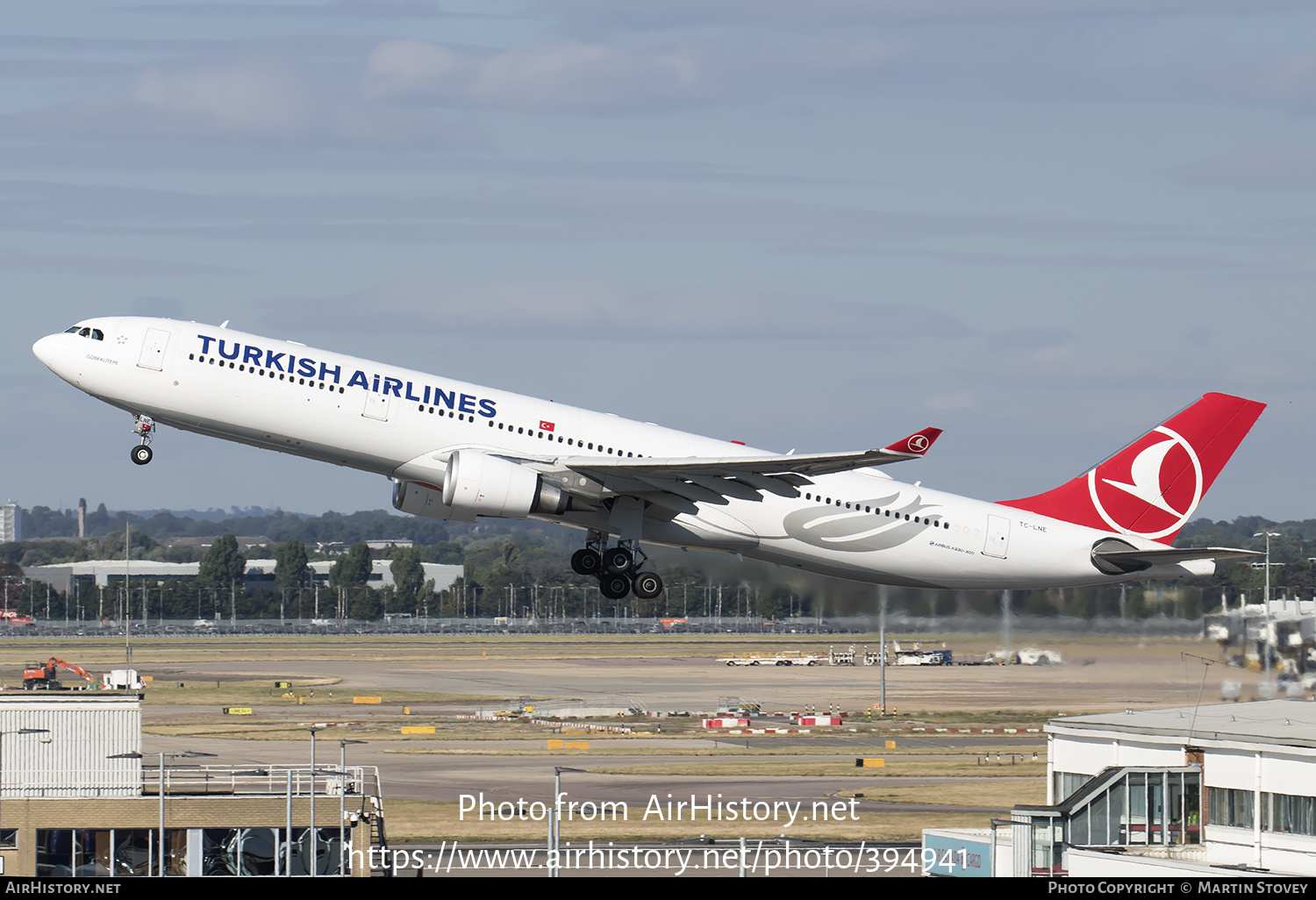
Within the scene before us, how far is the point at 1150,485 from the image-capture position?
153 ft

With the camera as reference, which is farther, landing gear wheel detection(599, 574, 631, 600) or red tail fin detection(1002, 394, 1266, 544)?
red tail fin detection(1002, 394, 1266, 544)

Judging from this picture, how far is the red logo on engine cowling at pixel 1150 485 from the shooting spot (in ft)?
152

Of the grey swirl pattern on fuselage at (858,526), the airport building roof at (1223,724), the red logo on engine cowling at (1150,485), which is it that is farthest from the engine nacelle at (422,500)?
the red logo on engine cowling at (1150,485)

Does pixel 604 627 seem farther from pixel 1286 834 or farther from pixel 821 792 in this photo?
pixel 1286 834

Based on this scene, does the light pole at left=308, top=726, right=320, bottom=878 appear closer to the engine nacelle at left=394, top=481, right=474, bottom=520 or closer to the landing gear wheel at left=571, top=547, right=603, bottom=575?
the engine nacelle at left=394, top=481, right=474, bottom=520

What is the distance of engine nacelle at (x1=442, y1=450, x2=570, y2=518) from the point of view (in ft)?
124

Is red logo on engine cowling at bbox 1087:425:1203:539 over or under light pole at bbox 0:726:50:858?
over

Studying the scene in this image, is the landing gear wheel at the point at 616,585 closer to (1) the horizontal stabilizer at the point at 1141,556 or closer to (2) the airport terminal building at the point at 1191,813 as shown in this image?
(2) the airport terminal building at the point at 1191,813

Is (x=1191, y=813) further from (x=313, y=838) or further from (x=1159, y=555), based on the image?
(x=313, y=838)

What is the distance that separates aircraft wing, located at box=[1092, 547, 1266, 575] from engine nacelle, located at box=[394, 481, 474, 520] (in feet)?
65.0

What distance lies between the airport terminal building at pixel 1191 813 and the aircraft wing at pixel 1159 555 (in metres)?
8.13

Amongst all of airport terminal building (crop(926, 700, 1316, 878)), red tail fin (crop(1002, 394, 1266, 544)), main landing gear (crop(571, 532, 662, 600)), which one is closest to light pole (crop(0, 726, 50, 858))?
main landing gear (crop(571, 532, 662, 600))

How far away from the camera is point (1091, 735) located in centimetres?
3628

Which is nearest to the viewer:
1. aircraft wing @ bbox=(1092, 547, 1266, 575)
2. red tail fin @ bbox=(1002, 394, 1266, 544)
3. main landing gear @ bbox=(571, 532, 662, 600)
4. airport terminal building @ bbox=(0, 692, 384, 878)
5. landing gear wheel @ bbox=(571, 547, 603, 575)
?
airport terminal building @ bbox=(0, 692, 384, 878)
